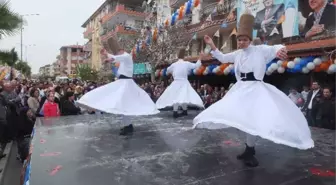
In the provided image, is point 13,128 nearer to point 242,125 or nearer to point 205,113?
point 205,113

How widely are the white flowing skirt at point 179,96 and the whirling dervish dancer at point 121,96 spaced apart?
160 cm

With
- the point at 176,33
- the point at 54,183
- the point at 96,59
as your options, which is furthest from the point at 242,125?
the point at 96,59

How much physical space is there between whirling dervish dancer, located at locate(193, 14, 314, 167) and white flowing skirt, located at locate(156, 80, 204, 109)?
3.19 m

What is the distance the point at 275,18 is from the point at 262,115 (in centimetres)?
1015

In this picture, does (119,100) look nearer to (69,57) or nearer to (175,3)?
(175,3)

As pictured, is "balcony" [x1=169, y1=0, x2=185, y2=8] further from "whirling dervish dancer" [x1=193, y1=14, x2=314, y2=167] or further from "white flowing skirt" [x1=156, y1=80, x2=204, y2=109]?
"whirling dervish dancer" [x1=193, y1=14, x2=314, y2=167]

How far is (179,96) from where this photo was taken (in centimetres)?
731

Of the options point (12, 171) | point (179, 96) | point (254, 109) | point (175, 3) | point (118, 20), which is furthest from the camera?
point (118, 20)

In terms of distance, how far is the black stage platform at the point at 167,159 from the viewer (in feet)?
10.2

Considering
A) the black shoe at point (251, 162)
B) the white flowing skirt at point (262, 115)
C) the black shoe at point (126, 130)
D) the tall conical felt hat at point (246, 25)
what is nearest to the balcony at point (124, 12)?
the black shoe at point (126, 130)

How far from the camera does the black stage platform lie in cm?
309

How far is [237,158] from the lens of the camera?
3.89 m

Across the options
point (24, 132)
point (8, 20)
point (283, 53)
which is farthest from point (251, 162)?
point (8, 20)

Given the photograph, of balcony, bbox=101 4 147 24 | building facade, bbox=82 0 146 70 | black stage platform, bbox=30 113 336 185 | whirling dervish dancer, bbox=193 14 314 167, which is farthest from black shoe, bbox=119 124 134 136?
balcony, bbox=101 4 147 24
